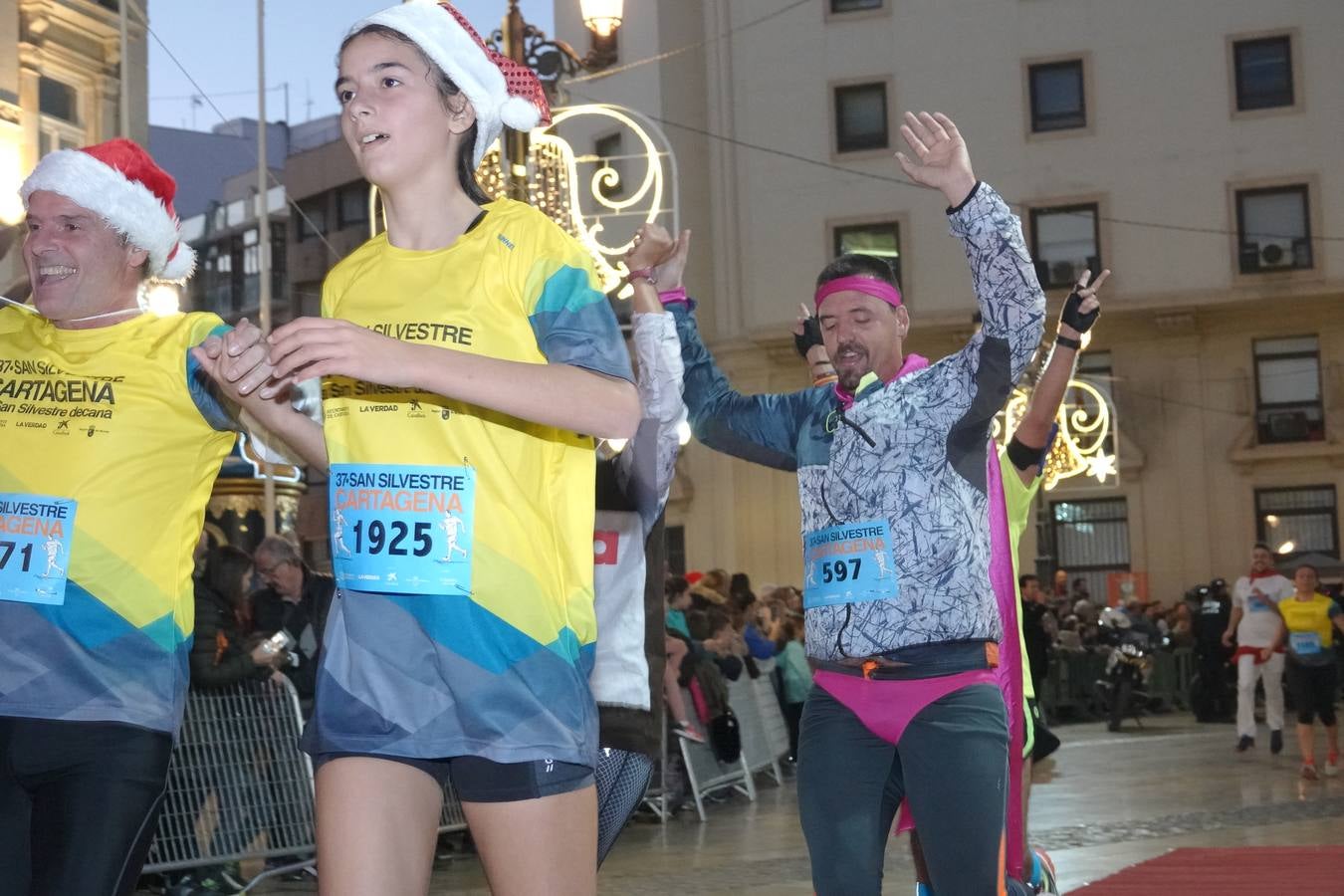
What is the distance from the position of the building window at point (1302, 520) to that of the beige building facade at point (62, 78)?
22204mm

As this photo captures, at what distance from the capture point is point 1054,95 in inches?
1357

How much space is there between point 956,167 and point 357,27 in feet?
5.39

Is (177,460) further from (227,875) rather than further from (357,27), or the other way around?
(227,875)

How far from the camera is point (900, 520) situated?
465 cm

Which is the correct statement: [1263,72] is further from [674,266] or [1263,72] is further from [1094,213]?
[674,266]

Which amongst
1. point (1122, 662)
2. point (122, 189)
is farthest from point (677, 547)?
point (122, 189)

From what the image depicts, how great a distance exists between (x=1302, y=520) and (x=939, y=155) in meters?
31.2

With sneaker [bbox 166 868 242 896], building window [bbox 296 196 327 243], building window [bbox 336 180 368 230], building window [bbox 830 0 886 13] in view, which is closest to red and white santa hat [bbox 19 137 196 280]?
sneaker [bbox 166 868 242 896]

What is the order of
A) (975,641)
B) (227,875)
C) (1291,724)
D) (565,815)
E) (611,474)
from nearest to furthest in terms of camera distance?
(565,815)
(611,474)
(975,641)
(227,875)
(1291,724)

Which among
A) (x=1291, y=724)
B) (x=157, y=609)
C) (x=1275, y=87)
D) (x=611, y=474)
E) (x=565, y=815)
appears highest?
(x=1275, y=87)

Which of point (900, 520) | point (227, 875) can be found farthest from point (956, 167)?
point (227, 875)

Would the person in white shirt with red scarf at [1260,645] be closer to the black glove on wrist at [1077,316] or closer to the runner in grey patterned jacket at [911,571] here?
the black glove on wrist at [1077,316]

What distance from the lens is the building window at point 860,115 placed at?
35.1 m

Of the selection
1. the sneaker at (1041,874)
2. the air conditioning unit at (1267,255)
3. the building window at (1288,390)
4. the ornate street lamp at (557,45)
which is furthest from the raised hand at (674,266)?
the building window at (1288,390)
